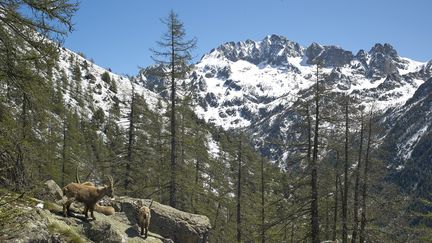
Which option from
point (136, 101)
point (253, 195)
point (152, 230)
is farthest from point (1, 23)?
point (253, 195)

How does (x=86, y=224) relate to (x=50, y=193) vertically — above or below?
below

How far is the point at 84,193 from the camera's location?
12.0 meters

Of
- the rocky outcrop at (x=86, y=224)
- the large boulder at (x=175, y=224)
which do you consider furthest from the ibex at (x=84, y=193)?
the large boulder at (x=175, y=224)

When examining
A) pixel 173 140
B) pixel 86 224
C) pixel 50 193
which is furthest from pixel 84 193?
pixel 173 140

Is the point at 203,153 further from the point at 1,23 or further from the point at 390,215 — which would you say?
the point at 1,23

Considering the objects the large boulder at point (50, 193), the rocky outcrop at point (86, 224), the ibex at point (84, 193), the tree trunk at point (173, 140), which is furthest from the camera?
the tree trunk at point (173, 140)

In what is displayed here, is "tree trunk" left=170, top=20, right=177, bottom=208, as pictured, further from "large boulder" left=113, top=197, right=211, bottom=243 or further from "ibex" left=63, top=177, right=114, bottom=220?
"ibex" left=63, top=177, right=114, bottom=220

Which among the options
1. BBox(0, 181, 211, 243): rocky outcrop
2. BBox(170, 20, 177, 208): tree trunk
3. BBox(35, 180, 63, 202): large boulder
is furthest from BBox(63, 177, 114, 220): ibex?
BBox(170, 20, 177, 208): tree trunk

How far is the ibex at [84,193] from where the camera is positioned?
38.2 feet

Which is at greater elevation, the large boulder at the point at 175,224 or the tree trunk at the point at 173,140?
the tree trunk at the point at 173,140

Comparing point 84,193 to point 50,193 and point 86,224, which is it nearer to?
point 86,224

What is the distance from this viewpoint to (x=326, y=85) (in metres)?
22.4

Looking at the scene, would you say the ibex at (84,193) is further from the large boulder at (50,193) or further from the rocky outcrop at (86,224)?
the large boulder at (50,193)

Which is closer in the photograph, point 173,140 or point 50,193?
point 50,193
